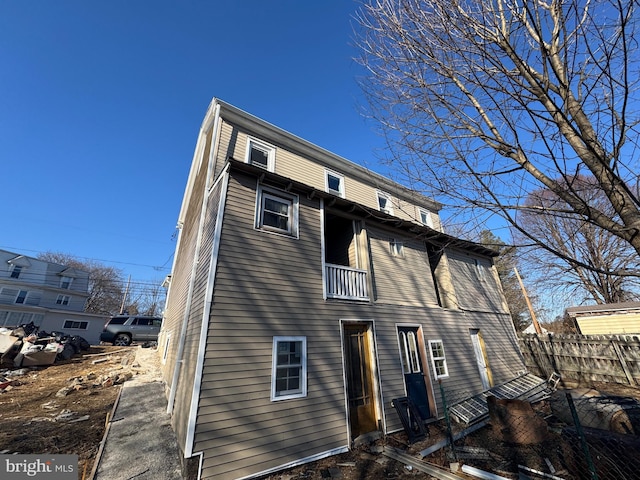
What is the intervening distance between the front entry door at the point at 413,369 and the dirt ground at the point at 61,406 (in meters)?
7.33

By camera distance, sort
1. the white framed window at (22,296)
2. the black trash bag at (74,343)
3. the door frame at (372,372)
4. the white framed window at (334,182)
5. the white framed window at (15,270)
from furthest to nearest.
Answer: the white framed window at (15,270) < the white framed window at (22,296) < the black trash bag at (74,343) < the white framed window at (334,182) < the door frame at (372,372)

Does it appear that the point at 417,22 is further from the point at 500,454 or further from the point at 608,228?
the point at 500,454

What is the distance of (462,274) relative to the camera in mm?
11359

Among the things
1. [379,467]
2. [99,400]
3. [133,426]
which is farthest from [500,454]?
[99,400]

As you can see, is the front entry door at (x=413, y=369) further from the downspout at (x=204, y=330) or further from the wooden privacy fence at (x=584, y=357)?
the wooden privacy fence at (x=584, y=357)

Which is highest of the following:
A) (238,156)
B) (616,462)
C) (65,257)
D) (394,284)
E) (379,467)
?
(65,257)

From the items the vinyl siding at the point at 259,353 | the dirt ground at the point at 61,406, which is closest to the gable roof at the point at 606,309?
the vinyl siding at the point at 259,353

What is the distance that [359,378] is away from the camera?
6.64m

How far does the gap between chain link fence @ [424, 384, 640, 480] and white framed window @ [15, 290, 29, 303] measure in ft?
118

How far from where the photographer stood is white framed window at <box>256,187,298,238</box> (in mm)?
6476

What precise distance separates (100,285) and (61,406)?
44607 mm

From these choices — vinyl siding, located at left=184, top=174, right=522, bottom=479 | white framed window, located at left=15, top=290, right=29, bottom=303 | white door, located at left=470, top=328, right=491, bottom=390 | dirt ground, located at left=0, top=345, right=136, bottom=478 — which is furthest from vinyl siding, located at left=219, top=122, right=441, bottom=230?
white framed window, located at left=15, top=290, right=29, bottom=303

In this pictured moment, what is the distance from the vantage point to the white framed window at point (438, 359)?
8195 mm

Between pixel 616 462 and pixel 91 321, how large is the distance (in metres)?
32.6
